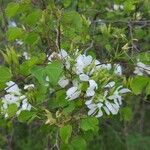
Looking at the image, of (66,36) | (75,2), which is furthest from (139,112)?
(66,36)

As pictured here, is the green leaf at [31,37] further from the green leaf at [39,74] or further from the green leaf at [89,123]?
the green leaf at [89,123]

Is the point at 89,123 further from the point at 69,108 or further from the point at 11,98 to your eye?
the point at 11,98

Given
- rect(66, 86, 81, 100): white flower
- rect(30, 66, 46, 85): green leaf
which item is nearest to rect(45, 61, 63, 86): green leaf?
rect(30, 66, 46, 85): green leaf

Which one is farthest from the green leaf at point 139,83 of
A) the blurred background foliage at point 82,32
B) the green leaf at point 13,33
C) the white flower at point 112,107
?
the green leaf at point 13,33

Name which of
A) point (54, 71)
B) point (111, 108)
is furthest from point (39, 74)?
point (111, 108)

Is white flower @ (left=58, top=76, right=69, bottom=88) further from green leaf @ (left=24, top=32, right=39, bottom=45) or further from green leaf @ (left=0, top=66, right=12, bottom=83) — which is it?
green leaf @ (left=24, top=32, right=39, bottom=45)
